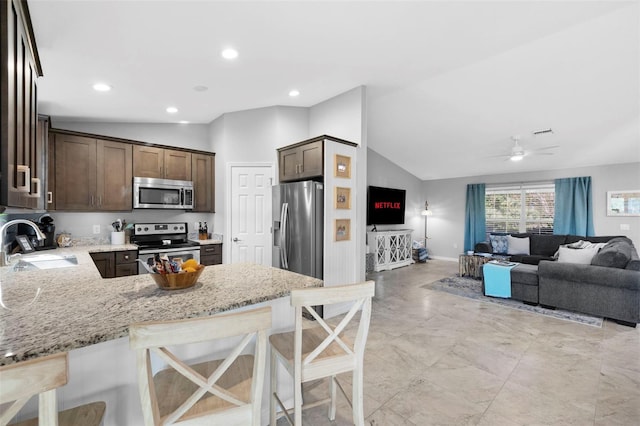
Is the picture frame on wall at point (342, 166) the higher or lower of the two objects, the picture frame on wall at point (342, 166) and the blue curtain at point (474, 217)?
the higher

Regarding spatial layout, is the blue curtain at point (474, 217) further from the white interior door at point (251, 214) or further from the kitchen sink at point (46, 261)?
the kitchen sink at point (46, 261)

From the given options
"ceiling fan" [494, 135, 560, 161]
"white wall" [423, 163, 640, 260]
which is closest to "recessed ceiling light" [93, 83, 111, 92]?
"ceiling fan" [494, 135, 560, 161]

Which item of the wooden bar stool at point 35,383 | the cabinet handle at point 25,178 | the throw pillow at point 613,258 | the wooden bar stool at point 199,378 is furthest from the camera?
the throw pillow at point 613,258

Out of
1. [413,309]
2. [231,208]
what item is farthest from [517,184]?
[231,208]

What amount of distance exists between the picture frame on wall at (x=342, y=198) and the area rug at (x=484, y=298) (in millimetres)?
2411

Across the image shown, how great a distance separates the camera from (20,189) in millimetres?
1330

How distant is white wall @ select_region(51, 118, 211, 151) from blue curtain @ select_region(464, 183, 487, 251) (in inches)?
252

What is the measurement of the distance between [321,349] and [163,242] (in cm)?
359

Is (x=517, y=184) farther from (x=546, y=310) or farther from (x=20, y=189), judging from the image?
(x=20, y=189)

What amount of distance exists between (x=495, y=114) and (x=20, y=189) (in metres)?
5.48

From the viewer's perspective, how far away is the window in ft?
22.7

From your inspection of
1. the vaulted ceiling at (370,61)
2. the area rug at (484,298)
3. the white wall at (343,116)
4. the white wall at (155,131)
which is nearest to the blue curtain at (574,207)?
the vaulted ceiling at (370,61)

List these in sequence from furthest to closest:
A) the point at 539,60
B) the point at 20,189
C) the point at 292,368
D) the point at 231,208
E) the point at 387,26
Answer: the point at 231,208 → the point at 539,60 → the point at 387,26 → the point at 292,368 → the point at 20,189

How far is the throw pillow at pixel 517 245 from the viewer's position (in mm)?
6430
